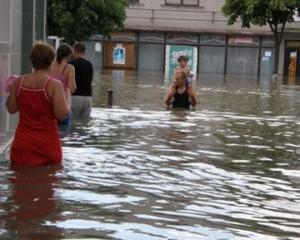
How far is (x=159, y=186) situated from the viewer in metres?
8.17

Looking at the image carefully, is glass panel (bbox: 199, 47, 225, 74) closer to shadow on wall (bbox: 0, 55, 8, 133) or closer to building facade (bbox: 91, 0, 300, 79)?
building facade (bbox: 91, 0, 300, 79)

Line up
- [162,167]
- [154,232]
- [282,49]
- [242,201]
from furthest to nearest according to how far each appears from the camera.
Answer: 1. [282,49]
2. [162,167]
3. [242,201]
4. [154,232]

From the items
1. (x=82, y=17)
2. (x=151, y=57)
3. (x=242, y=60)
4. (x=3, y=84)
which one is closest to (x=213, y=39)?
(x=242, y=60)

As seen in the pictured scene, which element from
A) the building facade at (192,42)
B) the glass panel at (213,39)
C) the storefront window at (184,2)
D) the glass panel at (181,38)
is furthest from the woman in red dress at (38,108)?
the storefront window at (184,2)

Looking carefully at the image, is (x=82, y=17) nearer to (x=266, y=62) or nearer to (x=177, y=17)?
(x=177, y=17)

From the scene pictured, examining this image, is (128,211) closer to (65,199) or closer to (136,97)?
(65,199)

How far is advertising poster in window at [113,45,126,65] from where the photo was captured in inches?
2203

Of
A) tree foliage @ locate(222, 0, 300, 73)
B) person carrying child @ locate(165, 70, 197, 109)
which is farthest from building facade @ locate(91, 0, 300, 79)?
person carrying child @ locate(165, 70, 197, 109)

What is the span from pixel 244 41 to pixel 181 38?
15.7 feet

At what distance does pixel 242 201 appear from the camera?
7.55 m

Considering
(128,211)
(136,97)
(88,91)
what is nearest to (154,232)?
(128,211)

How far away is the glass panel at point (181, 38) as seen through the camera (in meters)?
56.3

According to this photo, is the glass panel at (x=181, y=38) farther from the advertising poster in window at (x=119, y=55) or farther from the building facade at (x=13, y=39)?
the building facade at (x=13, y=39)

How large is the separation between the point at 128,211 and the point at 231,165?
328cm
